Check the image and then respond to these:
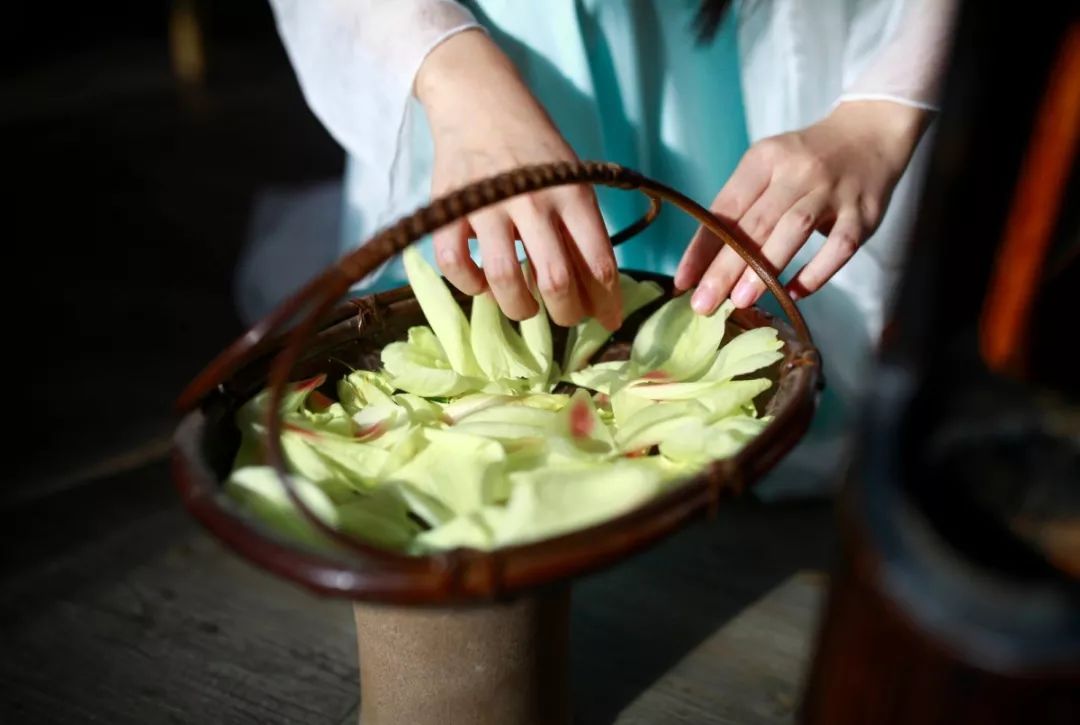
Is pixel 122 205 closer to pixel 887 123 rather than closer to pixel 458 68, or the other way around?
pixel 458 68

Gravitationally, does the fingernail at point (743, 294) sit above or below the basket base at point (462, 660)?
above

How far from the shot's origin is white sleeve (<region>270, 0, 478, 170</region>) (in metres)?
0.76

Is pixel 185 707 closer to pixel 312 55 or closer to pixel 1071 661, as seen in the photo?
→ pixel 312 55

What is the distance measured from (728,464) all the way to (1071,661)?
166 millimetres

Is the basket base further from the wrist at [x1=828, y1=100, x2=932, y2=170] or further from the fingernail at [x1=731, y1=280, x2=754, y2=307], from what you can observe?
the wrist at [x1=828, y1=100, x2=932, y2=170]

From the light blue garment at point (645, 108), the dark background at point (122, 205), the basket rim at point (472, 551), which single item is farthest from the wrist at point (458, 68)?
the dark background at point (122, 205)

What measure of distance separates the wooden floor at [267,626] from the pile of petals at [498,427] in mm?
322

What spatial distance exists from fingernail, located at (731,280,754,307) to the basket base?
0.23 meters

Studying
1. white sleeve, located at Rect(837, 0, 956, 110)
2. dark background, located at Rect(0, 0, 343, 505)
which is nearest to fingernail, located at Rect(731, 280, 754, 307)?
white sleeve, located at Rect(837, 0, 956, 110)

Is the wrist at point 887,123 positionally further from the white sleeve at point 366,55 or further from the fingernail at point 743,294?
the white sleeve at point 366,55

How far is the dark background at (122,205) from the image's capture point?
1.19 meters

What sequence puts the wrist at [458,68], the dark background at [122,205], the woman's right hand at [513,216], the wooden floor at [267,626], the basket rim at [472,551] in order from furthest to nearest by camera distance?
the dark background at [122,205]
the wooden floor at [267,626]
the wrist at [458,68]
the woman's right hand at [513,216]
the basket rim at [472,551]

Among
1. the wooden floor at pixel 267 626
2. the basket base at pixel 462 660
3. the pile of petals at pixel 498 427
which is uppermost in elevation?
the pile of petals at pixel 498 427

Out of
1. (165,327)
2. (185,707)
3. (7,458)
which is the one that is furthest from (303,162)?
(185,707)
